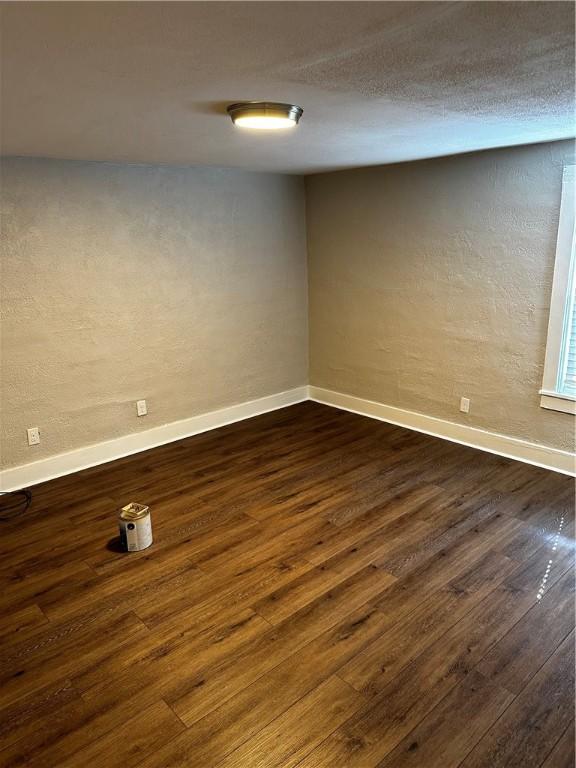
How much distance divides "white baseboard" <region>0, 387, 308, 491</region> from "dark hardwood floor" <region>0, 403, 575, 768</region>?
165mm

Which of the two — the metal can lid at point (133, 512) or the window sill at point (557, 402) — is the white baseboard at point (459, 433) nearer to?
Answer: the window sill at point (557, 402)

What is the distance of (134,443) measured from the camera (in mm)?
4113

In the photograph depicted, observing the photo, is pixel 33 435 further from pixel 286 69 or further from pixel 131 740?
pixel 286 69

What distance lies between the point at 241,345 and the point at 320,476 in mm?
1542

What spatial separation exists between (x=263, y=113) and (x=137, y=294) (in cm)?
220

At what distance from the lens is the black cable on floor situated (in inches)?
129

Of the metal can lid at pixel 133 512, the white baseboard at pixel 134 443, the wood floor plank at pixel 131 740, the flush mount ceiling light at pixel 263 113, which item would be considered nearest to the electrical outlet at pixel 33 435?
the white baseboard at pixel 134 443

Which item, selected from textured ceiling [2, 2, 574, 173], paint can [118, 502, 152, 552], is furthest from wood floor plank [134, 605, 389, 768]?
textured ceiling [2, 2, 574, 173]

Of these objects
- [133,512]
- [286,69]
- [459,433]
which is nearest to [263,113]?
[286,69]

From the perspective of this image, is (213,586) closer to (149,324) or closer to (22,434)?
(22,434)

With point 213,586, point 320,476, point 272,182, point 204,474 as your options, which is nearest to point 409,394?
point 320,476

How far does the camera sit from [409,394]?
14.5 ft

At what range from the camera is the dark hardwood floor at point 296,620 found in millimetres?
1770

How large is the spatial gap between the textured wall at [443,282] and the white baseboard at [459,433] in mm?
63
